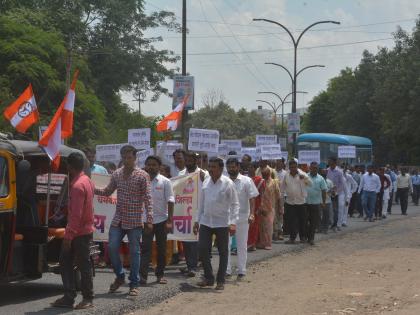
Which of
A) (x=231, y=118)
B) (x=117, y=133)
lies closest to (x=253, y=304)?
(x=117, y=133)

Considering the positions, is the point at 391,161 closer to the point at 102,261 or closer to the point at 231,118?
the point at 231,118

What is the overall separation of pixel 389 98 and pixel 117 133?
20727 millimetres

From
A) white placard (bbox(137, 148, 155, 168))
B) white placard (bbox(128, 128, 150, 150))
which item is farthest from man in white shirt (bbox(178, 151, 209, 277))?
white placard (bbox(128, 128, 150, 150))

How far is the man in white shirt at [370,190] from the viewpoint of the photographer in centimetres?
2581

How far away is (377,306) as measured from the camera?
379 inches

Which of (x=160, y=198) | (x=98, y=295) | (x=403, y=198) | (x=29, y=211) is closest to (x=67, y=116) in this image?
(x=29, y=211)

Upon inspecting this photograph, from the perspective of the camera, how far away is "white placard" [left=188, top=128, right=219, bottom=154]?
16.2 metres

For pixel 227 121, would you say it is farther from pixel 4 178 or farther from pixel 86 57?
pixel 4 178

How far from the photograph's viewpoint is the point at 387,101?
56.0 meters

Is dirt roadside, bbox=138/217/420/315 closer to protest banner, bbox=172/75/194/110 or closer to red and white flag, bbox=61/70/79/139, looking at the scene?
red and white flag, bbox=61/70/79/139

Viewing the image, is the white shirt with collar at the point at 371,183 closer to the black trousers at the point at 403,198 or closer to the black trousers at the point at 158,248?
the black trousers at the point at 403,198

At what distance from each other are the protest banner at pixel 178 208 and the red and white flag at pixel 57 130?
2.59 metres

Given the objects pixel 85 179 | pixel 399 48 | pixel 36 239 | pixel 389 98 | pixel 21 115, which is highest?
pixel 399 48

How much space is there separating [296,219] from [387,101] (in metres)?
39.7
